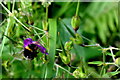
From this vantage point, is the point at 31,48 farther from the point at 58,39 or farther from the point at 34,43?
the point at 58,39

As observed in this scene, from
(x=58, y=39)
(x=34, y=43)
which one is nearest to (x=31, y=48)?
(x=34, y=43)

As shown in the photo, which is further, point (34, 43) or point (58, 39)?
point (58, 39)

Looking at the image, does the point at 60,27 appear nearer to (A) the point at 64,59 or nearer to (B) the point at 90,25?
(A) the point at 64,59

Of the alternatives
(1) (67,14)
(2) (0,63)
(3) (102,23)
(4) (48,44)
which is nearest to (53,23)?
(4) (48,44)

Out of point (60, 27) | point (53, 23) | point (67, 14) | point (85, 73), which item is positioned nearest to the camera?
point (85, 73)

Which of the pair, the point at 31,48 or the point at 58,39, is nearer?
the point at 31,48

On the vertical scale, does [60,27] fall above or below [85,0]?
below

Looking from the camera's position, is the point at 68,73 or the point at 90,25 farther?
the point at 90,25

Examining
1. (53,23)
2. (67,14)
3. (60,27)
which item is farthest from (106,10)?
(53,23)

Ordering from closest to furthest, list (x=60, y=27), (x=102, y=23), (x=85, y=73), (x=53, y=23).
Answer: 1. (x=85, y=73)
2. (x=53, y=23)
3. (x=60, y=27)
4. (x=102, y=23)

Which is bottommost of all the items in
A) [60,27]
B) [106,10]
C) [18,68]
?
[18,68]
